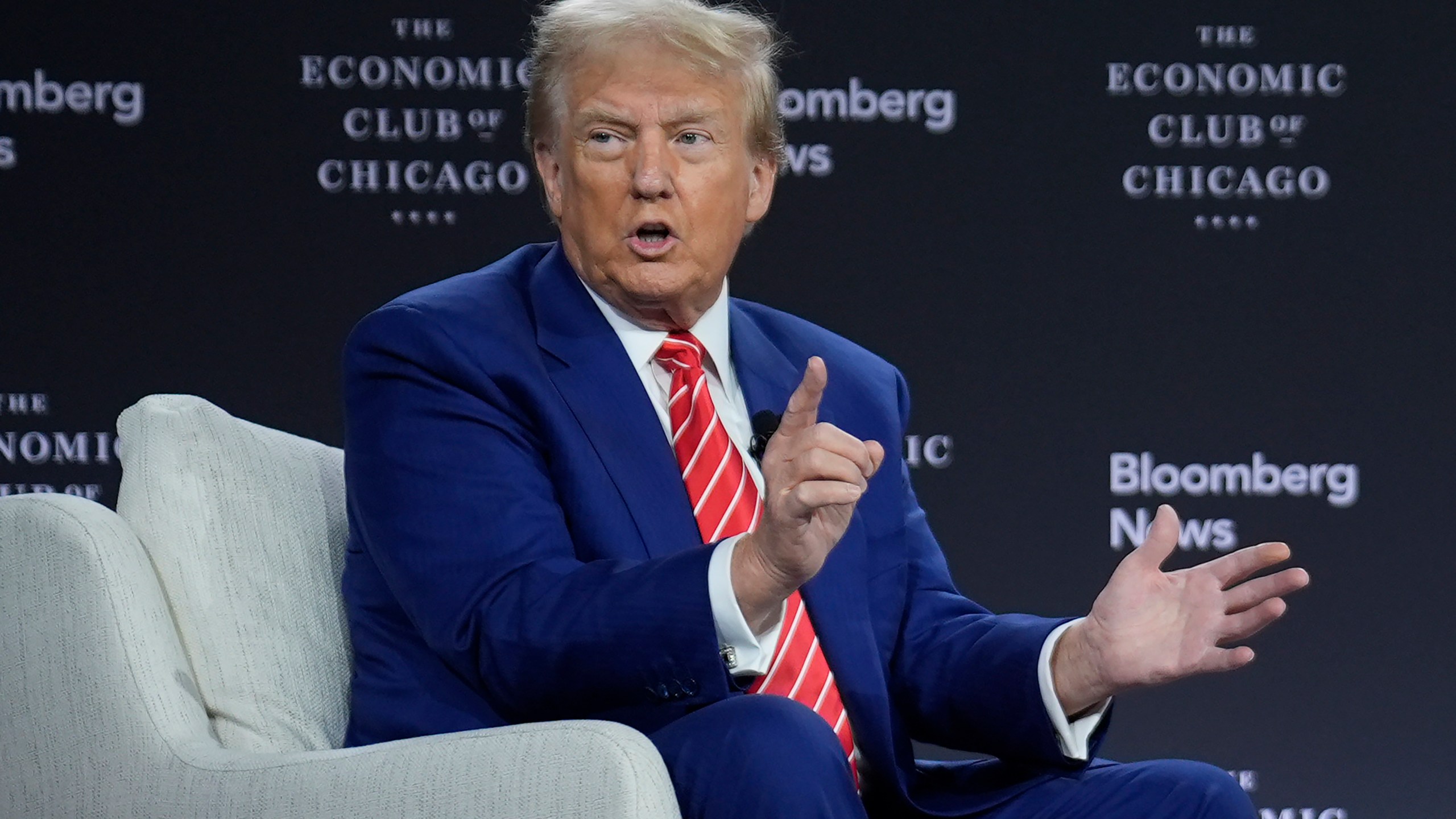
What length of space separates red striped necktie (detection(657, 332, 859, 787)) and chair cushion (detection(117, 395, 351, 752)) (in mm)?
473

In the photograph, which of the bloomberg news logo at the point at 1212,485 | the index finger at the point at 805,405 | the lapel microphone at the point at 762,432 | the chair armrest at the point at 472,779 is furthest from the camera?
the bloomberg news logo at the point at 1212,485

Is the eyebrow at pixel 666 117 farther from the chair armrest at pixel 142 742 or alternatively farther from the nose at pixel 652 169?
the chair armrest at pixel 142 742

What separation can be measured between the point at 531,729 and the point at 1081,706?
74 cm

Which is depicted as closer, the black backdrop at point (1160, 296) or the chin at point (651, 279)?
the chin at point (651, 279)

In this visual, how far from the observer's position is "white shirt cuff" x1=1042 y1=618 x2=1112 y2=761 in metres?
1.91

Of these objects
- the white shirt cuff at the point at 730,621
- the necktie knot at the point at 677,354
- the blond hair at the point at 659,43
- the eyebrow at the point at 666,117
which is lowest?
the white shirt cuff at the point at 730,621

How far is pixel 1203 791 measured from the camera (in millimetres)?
1790

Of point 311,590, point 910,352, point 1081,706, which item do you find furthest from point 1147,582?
point 910,352

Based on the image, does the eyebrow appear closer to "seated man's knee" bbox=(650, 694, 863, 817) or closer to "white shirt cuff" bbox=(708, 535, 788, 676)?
"white shirt cuff" bbox=(708, 535, 788, 676)

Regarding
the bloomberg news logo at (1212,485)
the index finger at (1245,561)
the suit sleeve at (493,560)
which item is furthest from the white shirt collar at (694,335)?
the bloomberg news logo at (1212,485)

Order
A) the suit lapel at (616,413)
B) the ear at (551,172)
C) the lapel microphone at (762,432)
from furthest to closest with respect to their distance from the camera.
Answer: the ear at (551,172) → the lapel microphone at (762,432) → the suit lapel at (616,413)

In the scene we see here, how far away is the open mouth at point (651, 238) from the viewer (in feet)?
6.75

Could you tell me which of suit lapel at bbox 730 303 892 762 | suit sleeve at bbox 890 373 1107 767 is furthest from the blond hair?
suit sleeve at bbox 890 373 1107 767

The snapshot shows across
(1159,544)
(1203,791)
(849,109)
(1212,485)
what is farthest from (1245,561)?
(849,109)
